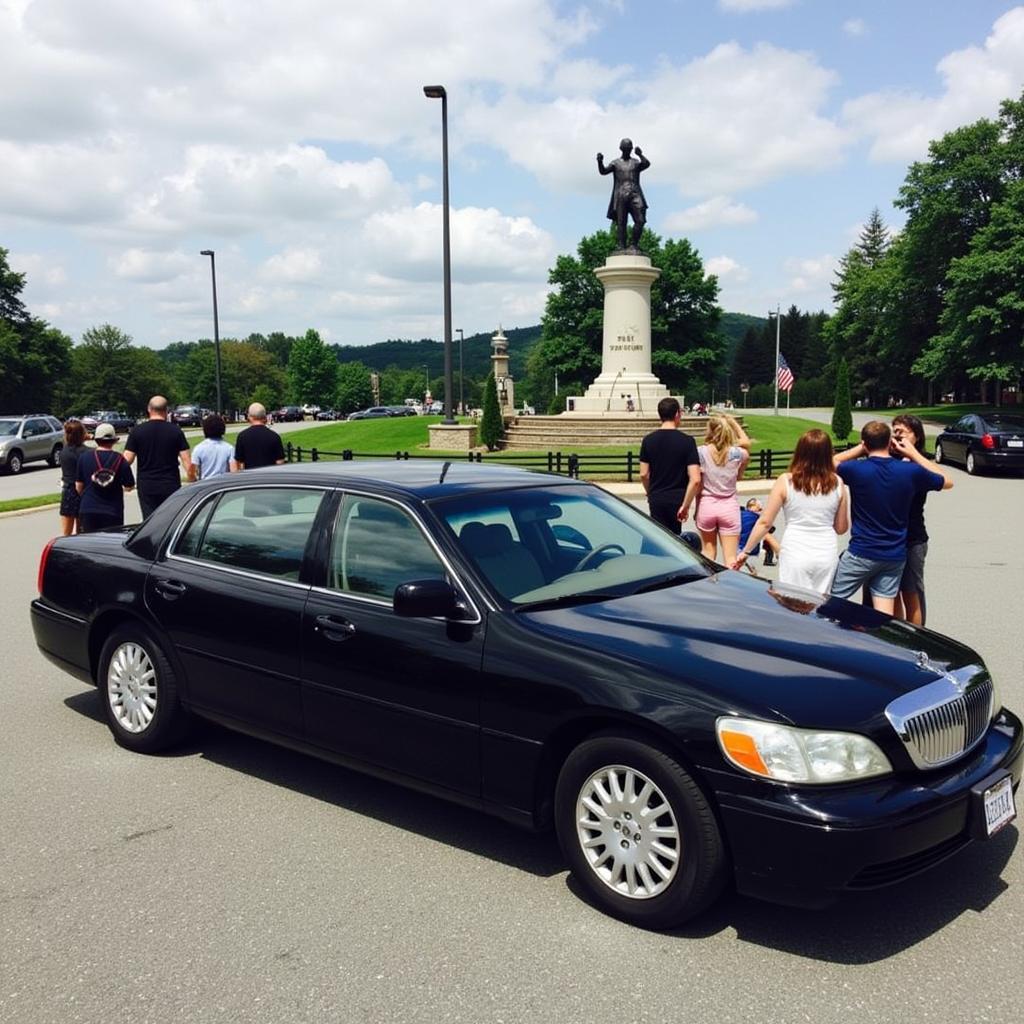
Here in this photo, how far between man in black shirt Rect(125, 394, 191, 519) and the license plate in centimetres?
839

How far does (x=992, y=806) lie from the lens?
3447mm

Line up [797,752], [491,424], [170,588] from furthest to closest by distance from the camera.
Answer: [491,424] < [170,588] < [797,752]

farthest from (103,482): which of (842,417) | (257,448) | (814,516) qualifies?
(842,417)

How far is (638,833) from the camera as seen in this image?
3.46 metres

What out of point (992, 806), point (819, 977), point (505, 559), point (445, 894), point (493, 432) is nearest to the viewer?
point (819, 977)

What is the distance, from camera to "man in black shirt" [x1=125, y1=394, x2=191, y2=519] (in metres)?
10.1

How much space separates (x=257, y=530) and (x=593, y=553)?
1.73 m

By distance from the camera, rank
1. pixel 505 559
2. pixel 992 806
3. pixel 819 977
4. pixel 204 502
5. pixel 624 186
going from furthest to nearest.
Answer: pixel 624 186, pixel 204 502, pixel 505 559, pixel 992 806, pixel 819 977

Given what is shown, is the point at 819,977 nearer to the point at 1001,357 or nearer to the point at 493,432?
the point at 493,432

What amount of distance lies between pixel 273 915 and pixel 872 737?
2.24 meters

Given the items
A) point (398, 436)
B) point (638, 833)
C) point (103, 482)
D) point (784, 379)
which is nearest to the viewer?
point (638, 833)

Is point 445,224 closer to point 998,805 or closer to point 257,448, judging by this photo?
point 257,448

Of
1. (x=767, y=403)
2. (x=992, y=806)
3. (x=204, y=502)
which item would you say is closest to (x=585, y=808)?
(x=992, y=806)

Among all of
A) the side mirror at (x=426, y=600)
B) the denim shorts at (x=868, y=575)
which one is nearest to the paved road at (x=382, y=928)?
the side mirror at (x=426, y=600)
